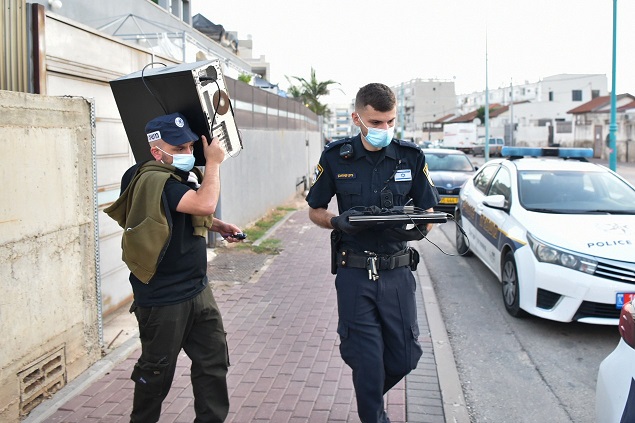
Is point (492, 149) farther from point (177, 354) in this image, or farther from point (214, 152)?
point (177, 354)

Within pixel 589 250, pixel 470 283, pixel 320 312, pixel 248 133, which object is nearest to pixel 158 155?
pixel 320 312

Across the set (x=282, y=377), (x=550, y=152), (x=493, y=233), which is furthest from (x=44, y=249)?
(x=550, y=152)

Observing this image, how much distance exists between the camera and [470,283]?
798cm

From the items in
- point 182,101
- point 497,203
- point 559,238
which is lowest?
point 559,238

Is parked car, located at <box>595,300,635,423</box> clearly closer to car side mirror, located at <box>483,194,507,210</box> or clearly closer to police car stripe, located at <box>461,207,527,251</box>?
police car stripe, located at <box>461,207,527,251</box>

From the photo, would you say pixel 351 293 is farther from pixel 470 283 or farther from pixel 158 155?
pixel 470 283

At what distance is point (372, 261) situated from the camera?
3406 mm

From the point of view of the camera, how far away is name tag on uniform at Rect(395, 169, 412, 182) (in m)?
3.55

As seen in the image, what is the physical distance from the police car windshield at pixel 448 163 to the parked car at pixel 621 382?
12615mm

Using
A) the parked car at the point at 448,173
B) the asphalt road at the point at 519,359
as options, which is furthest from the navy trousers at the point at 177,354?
the parked car at the point at 448,173

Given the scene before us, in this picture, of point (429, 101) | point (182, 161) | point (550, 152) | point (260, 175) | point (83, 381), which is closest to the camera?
point (182, 161)

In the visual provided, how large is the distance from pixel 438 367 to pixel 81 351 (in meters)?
2.75

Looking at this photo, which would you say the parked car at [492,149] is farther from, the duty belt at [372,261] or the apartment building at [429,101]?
the apartment building at [429,101]

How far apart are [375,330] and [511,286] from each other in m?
3.47
